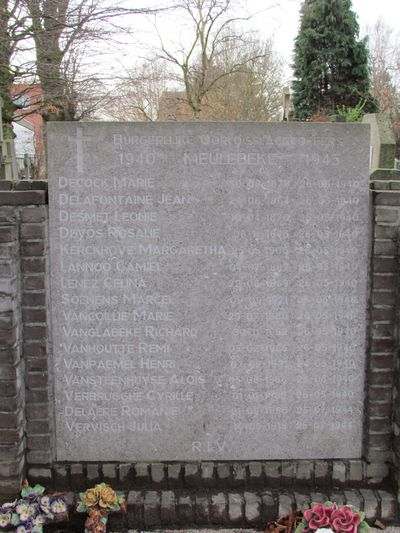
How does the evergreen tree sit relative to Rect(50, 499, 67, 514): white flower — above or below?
above

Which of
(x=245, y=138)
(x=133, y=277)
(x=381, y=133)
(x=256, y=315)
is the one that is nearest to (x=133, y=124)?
(x=245, y=138)

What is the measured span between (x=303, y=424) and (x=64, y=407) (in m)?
1.27

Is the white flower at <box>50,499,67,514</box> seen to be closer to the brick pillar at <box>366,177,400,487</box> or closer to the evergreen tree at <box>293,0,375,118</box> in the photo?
the brick pillar at <box>366,177,400,487</box>

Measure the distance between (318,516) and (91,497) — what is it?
3.52 feet

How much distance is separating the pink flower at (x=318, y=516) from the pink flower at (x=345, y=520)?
0.9 inches

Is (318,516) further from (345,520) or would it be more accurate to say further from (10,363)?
(10,363)

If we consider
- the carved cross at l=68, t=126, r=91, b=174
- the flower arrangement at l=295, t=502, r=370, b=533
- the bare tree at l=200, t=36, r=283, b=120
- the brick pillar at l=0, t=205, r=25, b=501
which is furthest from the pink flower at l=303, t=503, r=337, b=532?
the bare tree at l=200, t=36, r=283, b=120

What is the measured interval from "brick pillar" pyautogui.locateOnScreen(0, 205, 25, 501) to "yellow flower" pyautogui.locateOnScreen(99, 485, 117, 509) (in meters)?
0.47

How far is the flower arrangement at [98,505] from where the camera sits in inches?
103

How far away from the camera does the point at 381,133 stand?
8109mm

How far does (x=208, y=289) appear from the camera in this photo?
9.36 feet

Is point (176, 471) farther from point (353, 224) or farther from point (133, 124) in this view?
point (133, 124)

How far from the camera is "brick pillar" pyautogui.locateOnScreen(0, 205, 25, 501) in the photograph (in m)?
2.70

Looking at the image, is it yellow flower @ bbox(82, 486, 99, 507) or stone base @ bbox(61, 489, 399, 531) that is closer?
yellow flower @ bbox(82, 486, 99, 507)
